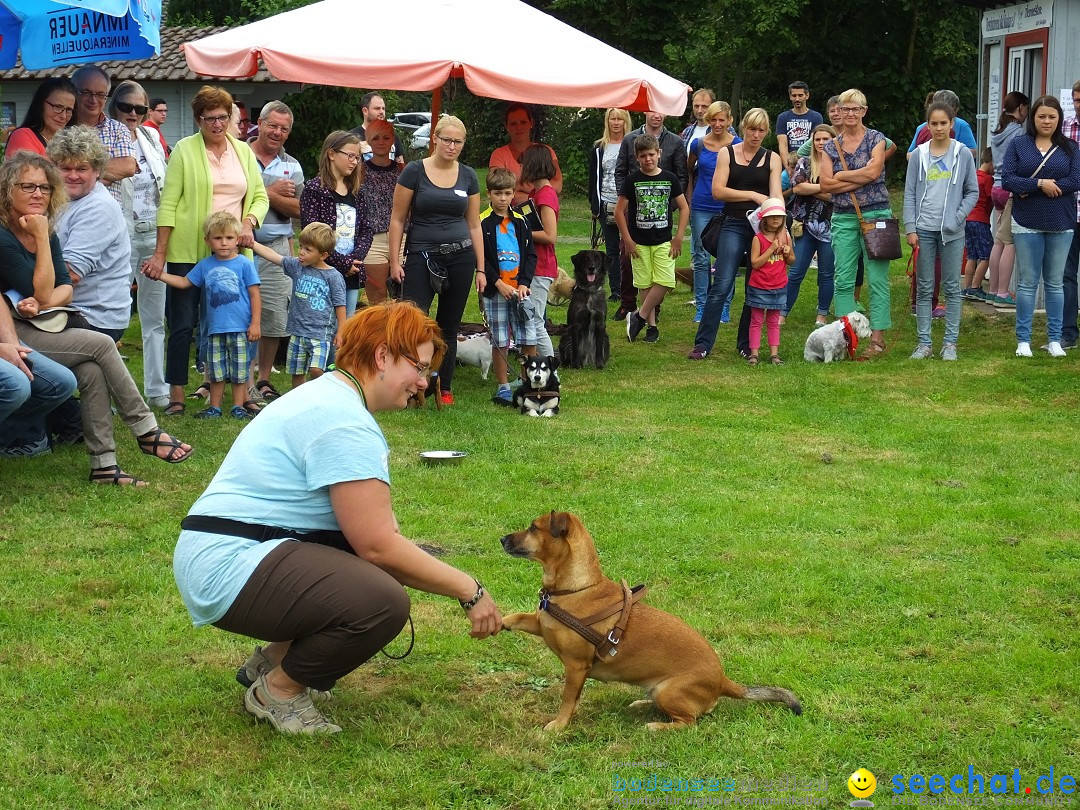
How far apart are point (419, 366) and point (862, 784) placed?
183 centimetres

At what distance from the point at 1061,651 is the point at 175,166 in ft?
19.9

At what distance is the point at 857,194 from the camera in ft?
34.9

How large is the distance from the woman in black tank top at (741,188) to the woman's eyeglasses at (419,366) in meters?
6.99

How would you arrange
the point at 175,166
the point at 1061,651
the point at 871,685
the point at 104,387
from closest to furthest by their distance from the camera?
the point at 871,685 < the point at 1061,651 < the point at 104,387 < the point at 175,166

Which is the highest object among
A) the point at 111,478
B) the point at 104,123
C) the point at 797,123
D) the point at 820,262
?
the point at 797,123

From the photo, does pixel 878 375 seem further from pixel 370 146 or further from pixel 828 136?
pixel 370 146

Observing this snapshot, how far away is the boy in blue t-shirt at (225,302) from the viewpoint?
775 cm

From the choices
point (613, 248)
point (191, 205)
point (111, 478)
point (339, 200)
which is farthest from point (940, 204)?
point (111, 478)

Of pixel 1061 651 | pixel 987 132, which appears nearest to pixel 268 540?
pixel 1061 651

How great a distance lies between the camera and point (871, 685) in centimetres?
415

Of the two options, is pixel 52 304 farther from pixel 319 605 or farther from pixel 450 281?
pixel 319 605

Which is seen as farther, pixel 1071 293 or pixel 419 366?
pixel 1071 293

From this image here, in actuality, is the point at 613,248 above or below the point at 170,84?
below

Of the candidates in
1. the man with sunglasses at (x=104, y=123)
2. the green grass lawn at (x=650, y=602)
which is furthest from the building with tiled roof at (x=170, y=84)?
the green grass lawn at (x=650, y=602)
